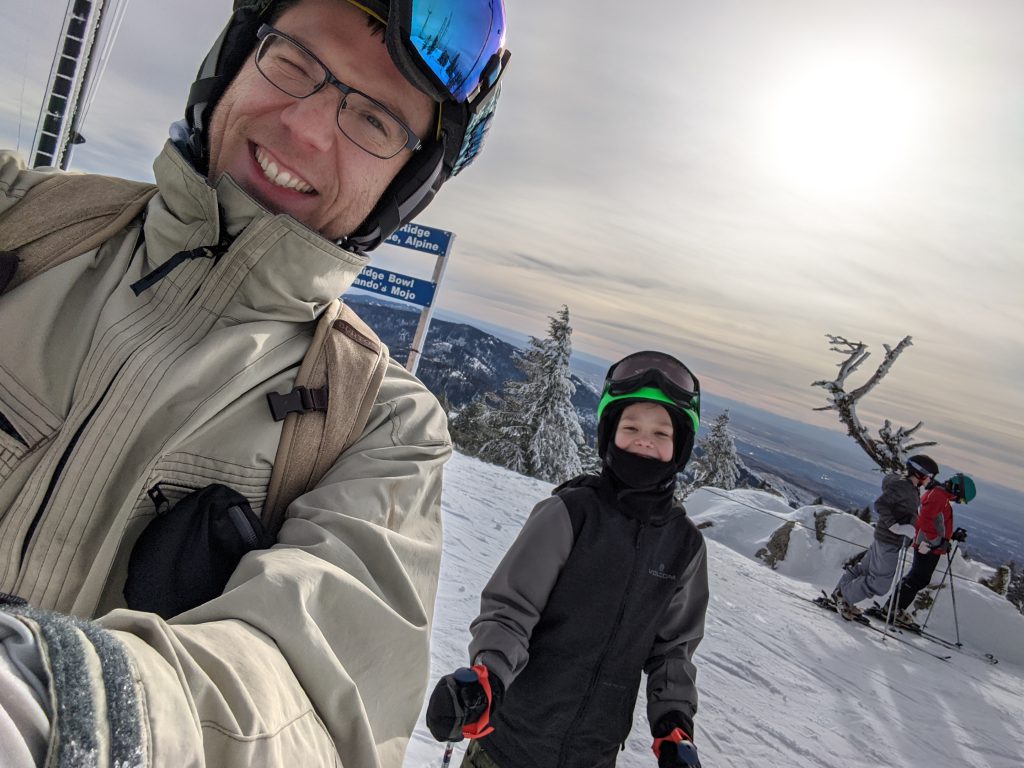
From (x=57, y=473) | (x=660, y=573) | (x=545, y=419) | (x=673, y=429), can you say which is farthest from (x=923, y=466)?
(x=545, y=419)

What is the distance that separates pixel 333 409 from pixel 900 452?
49.9ft

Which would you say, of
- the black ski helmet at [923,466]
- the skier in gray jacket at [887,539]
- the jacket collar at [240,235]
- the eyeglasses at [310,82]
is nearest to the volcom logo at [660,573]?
the jacket collar at [240,235]

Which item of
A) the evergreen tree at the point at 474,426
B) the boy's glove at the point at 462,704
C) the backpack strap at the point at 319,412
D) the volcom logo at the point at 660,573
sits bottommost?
the evergreen tree at the point at 474,426

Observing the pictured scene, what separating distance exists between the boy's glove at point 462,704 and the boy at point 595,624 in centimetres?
7

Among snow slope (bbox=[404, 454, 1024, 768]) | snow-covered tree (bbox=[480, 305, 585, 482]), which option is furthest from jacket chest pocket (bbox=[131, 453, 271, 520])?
snow-covered tree (bbox=[480, 305, 585, 482])

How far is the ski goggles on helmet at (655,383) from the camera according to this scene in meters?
2.92

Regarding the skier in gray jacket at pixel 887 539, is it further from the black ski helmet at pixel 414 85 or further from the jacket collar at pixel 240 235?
the jacket collar at pixel 240 235

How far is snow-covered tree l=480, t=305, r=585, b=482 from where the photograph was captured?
28.4 metres

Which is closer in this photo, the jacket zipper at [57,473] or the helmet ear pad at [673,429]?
the jacket zipper at [57,473]

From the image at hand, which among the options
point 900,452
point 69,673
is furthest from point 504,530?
point 900,452

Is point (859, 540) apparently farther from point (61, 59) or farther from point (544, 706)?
point (61, 59)

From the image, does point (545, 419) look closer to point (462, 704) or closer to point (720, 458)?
point (720, 458)

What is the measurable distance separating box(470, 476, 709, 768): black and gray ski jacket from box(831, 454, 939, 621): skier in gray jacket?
8080 millimetres

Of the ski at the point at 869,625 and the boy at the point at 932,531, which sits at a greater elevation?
the boy at the point at 932,531
